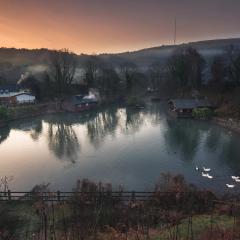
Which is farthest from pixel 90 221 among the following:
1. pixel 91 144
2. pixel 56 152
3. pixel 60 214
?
pixel 91 144

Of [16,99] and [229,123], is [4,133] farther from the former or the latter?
[229,123]

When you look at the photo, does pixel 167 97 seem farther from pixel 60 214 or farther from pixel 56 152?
pixel 60 214

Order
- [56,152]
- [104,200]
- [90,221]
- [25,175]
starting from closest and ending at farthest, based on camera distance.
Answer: [90,221] < [104,200] < [25,175] < [56,152]

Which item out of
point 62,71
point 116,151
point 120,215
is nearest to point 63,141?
point 116,151

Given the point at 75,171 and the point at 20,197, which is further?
the point at 75,171

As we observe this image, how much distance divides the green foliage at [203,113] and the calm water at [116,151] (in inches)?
61.0

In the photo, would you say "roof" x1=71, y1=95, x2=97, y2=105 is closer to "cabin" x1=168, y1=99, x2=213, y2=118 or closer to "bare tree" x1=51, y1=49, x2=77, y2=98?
"bare tree" x1=51, y1=49, x2=77, y2=98

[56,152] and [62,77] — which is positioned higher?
[62,77]

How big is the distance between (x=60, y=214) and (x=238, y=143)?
1963cm

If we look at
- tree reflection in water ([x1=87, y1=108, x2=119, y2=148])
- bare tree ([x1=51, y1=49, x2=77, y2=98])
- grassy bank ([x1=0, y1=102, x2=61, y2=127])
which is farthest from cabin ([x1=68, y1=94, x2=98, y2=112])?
bare tree ([x1=51, y1=49, x2=77, y2=98])

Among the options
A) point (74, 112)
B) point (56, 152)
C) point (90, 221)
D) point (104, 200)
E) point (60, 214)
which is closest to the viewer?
point (90, 221)

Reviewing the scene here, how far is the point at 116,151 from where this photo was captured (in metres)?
29.2

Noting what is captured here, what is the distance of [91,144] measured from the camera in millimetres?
32000

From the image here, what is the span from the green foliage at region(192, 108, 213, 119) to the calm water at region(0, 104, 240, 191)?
5.08 feet
